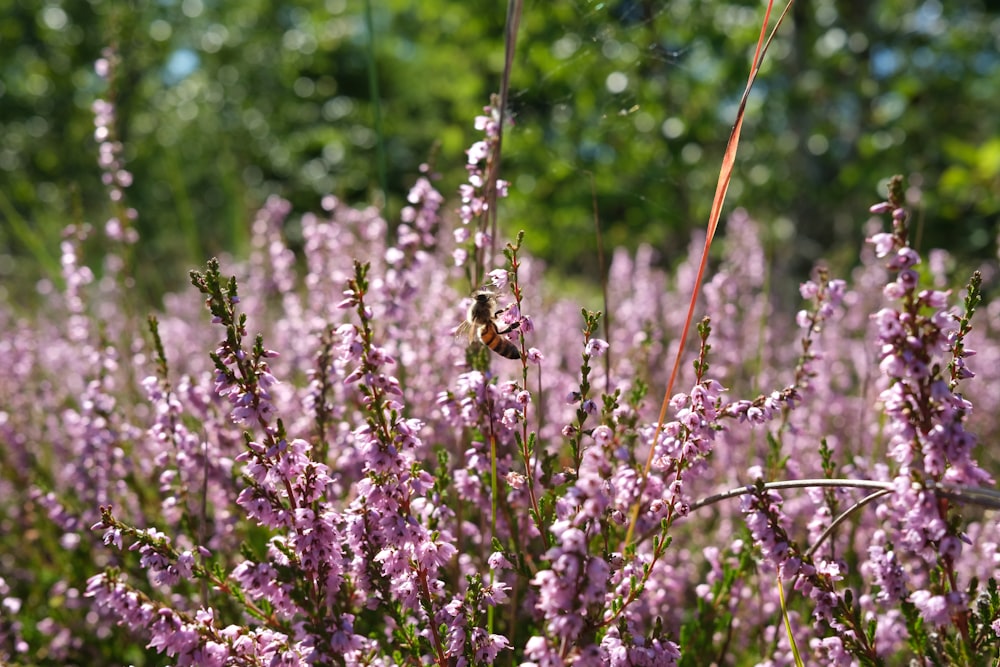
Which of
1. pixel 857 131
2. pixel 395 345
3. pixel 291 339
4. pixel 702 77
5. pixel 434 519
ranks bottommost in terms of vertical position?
pixel 434 519

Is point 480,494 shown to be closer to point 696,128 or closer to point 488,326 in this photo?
point 488,326

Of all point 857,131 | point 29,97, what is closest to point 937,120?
point 857,131

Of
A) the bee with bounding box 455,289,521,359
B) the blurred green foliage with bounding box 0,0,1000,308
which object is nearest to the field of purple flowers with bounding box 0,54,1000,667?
the bee with bounding box 455,289,521,359

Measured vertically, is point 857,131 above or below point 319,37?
below

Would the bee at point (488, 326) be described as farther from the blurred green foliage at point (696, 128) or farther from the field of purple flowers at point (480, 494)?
the blurred green foliage at point (696, 128)

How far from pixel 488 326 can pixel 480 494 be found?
70 centimetres

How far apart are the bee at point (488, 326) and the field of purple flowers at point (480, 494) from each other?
8cm

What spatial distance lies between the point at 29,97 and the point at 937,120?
34.1 metres

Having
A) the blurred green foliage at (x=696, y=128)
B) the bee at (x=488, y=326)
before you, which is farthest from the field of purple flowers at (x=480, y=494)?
the blurred green foliage at (x=696, y=128)

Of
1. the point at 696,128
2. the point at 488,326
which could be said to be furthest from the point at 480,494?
the point at 696,128

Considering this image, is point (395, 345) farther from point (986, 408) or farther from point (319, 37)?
point (319, 37)

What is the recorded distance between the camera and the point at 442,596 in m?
2.45

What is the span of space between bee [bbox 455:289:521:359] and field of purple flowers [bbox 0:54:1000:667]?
3.3 inches

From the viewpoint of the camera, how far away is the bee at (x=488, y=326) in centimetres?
258
